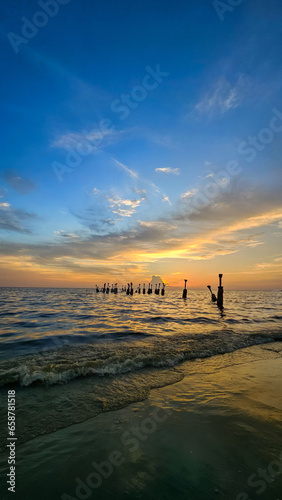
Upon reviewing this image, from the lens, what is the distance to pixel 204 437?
3488mm

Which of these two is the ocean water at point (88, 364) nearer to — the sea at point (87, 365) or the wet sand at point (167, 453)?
the sea at point (87, 365)

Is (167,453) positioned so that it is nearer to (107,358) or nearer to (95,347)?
(107,358)

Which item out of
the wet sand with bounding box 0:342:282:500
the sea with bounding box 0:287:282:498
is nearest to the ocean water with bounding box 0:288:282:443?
the sea with bounding box 0:287:282:498

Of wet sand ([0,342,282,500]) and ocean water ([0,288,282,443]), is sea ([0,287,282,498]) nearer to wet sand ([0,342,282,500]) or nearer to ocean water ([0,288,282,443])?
ocean water ([0,288,282,443])

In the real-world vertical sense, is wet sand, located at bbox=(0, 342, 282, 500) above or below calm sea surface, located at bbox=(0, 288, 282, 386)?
above

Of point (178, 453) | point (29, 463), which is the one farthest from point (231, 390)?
point (29, 463)

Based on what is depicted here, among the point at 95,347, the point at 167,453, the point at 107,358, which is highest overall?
the point at 167,453

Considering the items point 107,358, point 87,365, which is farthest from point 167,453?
point 107,358

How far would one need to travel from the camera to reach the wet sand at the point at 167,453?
2.53m

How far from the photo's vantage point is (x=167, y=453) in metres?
3.12

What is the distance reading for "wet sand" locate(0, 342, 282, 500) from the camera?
2.53 meters

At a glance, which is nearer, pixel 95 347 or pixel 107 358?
pixel 107 358

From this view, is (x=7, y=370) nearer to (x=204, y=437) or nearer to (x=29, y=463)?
(x=29, y=463)

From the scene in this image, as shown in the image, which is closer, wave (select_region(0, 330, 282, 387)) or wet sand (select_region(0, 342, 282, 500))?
wet sand (select_region(0, 342, 282, 500))
